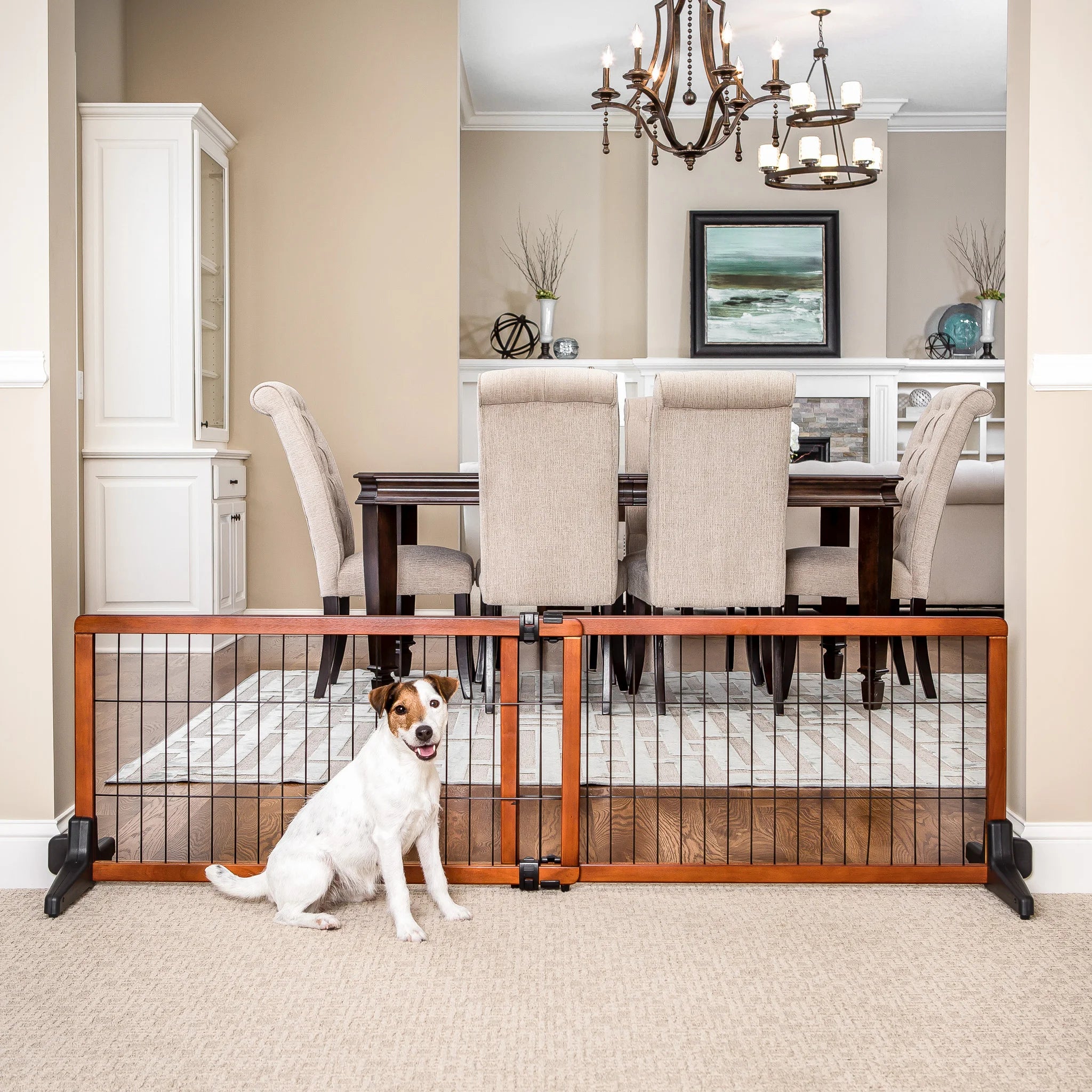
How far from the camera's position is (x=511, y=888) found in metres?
1.88

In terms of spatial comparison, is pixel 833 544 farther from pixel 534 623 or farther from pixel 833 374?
pixel 833 374

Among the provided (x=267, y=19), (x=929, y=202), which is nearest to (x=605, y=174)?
(x=929, y=202)

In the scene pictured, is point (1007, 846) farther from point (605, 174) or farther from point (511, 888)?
point (605, 174)

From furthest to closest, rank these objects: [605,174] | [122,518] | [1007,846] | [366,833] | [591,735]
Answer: [605,174], [122,518], [591,735], [1007,846], [366,833]

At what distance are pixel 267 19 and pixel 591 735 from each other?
13.2 feet

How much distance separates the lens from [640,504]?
3.19 m

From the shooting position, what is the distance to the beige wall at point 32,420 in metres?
1.90

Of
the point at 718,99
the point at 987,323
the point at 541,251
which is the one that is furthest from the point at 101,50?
the point at 987,323

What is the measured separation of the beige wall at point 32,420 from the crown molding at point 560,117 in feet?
17.9

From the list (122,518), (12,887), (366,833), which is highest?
(122,518)

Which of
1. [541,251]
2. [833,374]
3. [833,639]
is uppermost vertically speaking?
[541,251]

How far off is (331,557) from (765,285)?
15.4 feet

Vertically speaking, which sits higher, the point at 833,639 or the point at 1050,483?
the point at 1050,483

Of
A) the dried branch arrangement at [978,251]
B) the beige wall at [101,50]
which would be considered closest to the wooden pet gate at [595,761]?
the beige wall at [101,50]
